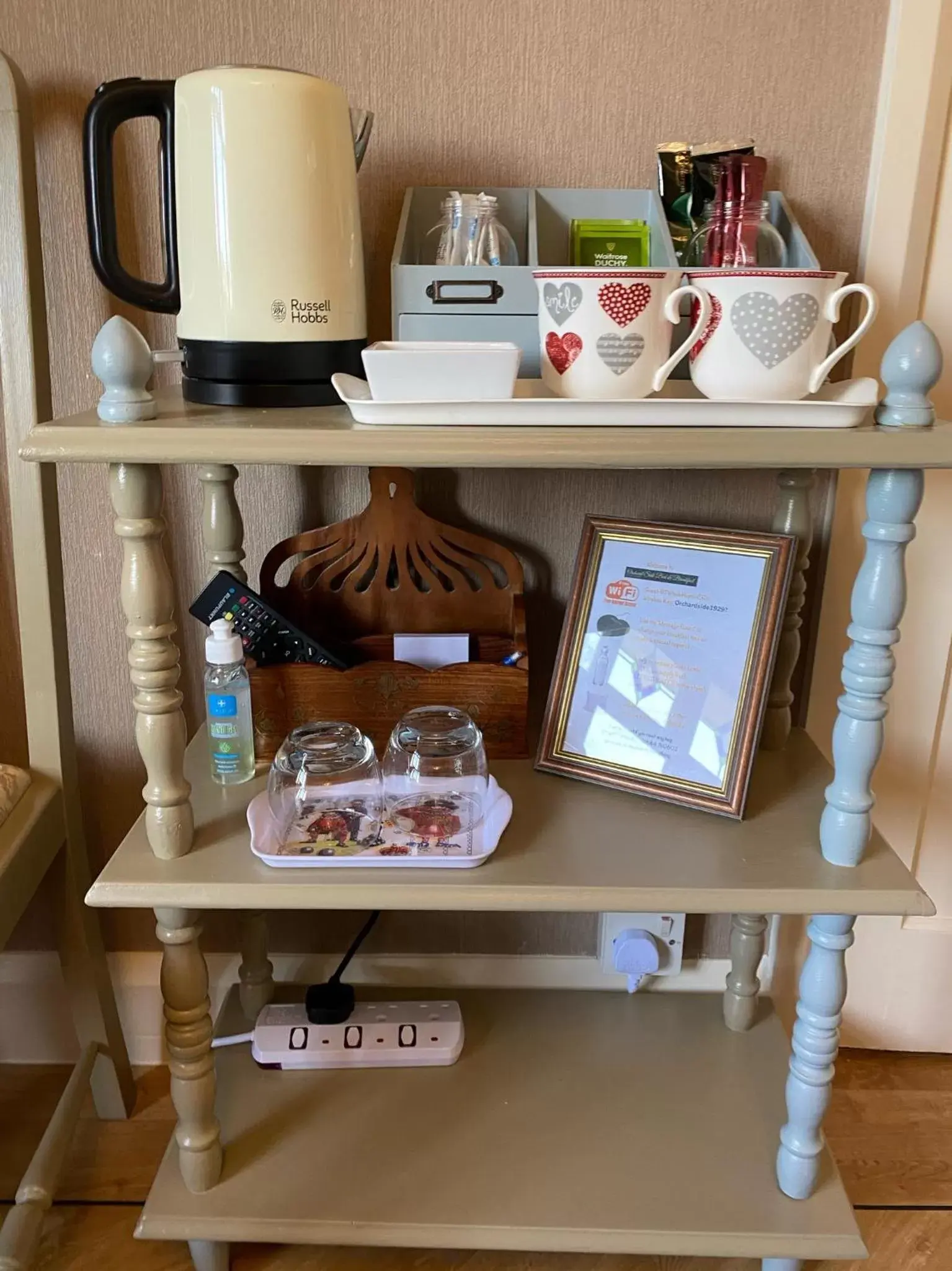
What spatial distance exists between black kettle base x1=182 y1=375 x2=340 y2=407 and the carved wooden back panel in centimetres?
20

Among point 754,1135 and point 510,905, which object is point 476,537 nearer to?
point 510,905

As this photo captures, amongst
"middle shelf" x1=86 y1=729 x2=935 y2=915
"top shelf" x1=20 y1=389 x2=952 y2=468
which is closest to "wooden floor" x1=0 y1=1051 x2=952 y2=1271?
"middle shelf" x1=86 y1=729 x2=935 y2=915

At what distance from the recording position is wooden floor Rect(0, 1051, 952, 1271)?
40.2 inches

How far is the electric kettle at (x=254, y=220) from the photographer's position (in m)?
0.74

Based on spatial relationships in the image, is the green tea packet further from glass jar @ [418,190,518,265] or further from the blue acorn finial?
the blue acorn finial

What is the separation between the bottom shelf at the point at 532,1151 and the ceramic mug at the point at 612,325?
0.74m

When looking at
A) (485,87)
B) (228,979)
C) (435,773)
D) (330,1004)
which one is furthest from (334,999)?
(485,87)

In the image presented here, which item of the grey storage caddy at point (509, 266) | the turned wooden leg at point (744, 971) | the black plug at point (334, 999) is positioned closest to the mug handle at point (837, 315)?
the grey storage caddy at point (509, 266)

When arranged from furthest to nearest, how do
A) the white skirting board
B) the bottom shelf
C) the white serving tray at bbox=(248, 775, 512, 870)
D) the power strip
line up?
the white skirting board
the power strip
the bottom shelf
the white serving tray at bbox=(248, 775, 512, 870)

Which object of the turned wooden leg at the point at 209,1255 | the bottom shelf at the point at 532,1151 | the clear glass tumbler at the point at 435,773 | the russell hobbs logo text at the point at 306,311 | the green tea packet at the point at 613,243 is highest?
the green tea packet at the point at 613,243

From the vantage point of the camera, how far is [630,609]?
0.95 m

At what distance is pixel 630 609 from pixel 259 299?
43 cm

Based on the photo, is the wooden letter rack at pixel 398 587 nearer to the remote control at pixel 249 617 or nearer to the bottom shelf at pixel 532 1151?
the remote control at pixel 249 617

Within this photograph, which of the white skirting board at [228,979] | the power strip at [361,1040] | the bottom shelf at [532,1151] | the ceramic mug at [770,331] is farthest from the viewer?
the white skirting board at [228,979]
